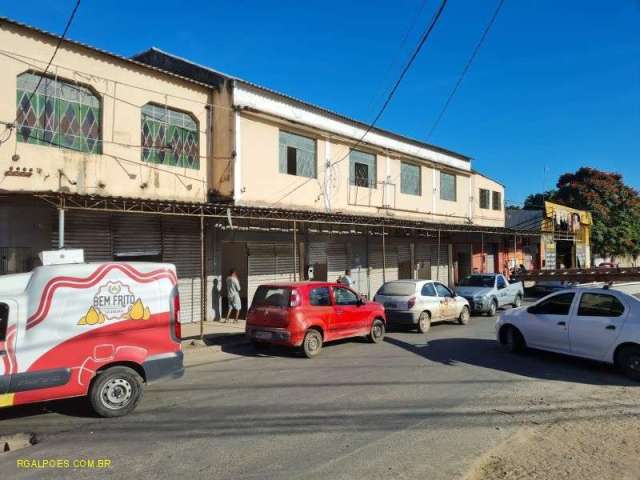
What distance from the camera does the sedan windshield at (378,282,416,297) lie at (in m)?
14.2

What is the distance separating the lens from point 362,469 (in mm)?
4715

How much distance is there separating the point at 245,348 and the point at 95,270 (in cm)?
589

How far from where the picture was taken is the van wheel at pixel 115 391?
20.6 ft

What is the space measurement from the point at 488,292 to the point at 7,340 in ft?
53.5

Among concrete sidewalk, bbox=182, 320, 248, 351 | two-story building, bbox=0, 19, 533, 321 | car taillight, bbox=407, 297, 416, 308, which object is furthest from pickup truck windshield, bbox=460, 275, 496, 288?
concrete sidewalk, bbox=182, 320, 248, 351

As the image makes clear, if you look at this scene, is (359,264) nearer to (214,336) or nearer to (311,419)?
(214,336)

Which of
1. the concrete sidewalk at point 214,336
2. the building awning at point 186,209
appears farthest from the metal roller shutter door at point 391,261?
the concrete sidewalk at point 214,336

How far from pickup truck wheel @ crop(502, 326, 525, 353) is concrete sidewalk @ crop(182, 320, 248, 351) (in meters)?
6.19

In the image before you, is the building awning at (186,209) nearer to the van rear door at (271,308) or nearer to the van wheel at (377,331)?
the van rear door at (271,308)

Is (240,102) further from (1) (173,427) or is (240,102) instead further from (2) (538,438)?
(2) (538,438)

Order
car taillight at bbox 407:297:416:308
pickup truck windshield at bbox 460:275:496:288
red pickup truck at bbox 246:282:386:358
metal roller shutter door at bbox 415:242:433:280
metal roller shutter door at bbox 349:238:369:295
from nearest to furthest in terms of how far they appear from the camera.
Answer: red pickup truck at bbox 246:282:386:358
car taillight at bbox 407:297:416:308
pickup truck windshield at bbox 460:275:496:288
metal roller shutter door at bbox 349:238:369:295
metal roller shutter door at bbox 415:242:433:280

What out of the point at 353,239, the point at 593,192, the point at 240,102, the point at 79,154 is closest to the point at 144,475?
the point at 79,154

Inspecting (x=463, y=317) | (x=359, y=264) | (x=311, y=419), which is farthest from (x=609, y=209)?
(x=311, y=419)

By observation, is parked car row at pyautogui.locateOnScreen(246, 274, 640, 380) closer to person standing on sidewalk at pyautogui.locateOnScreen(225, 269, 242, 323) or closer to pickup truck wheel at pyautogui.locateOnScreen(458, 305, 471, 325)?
pickup truck wheel at pyautogui.locateOnScreen(458, 305, 471, 325)
